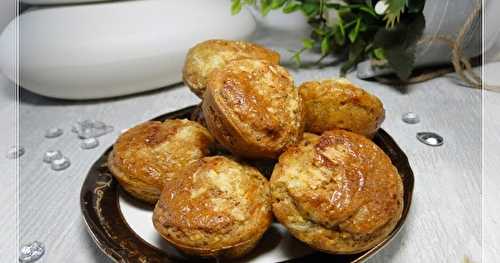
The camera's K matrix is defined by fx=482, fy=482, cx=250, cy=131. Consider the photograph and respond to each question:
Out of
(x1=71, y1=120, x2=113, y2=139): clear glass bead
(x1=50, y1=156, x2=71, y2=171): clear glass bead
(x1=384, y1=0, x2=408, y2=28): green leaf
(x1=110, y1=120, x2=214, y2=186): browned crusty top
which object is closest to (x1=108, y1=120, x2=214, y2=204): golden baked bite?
(x1=110, y1=120, x2=214, y2=186): browned crusty top

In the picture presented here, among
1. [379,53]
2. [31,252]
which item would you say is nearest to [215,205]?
[31,252]

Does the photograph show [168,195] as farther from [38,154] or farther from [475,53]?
[475,53]

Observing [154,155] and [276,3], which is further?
[276,3]

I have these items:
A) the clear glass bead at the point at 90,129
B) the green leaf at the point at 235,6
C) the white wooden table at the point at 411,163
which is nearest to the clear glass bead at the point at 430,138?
the white wooden table at the point at 411,163

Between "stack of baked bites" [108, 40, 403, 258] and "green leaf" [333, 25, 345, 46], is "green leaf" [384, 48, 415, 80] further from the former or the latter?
"stack of baked bites" [108, 40, 403, 258]

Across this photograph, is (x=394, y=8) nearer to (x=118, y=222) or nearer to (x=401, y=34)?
(x=401, y=34)

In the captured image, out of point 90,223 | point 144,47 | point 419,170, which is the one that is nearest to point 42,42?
point 144,47
